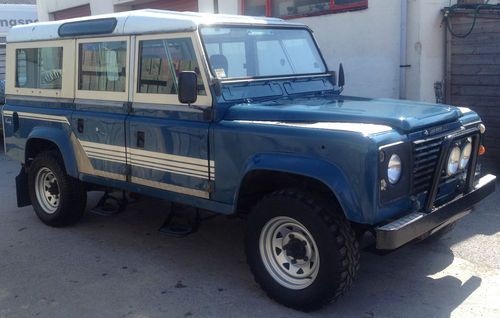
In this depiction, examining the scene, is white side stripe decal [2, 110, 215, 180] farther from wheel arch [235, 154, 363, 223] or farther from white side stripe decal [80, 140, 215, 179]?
wheel arch [235, 154, 363, 223]

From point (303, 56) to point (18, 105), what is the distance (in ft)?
10.2

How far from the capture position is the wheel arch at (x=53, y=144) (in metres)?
5.59

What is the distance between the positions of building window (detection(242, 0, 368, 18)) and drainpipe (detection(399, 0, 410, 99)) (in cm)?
66

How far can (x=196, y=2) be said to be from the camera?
1102cm

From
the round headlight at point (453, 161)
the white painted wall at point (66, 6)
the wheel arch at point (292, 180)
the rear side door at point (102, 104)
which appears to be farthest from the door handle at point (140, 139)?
the white painted wall at point (66, 6)

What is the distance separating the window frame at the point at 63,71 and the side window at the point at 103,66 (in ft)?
0.44

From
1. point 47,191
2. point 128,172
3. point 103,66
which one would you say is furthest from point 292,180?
point 47,191

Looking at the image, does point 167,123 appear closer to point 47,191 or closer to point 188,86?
point 188,86

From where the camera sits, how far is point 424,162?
385cm

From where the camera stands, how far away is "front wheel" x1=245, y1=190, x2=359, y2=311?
Answer: 12.2 ft

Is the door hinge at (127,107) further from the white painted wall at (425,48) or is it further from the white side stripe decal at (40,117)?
the white painted wall at (425,48)

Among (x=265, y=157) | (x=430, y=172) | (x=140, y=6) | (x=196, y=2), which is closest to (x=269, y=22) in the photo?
(x=265, y=157)

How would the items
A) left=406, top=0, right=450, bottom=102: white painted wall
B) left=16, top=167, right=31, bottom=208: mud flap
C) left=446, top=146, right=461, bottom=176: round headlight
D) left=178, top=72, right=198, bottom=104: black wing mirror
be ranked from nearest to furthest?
1. left=446, top=146, right=461, bottom=176: round headlight
2. left=178, top=72, right=198, bottom=104: black wing mirror
3. left=16, top=167, right=31, bottom=208: mud flap
4. left=406, top=0, right=450, bottom=102: white painted wall

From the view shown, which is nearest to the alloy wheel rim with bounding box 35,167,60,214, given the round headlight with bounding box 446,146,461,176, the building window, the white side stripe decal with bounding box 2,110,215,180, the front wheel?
the white side stripe decal with bounding box 2,110,215,180
